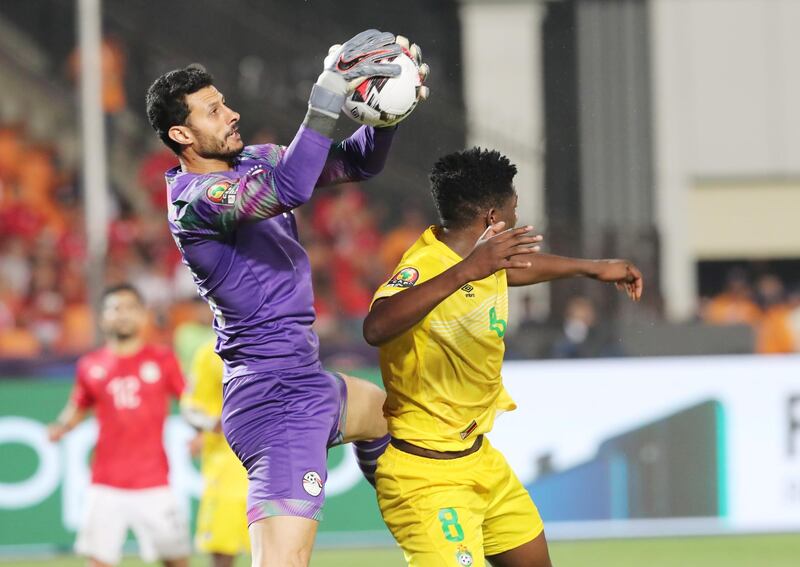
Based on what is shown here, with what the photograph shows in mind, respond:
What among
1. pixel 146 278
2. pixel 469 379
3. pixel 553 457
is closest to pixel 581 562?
pixel 553 457

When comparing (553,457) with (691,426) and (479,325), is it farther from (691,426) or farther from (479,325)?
(479,325)

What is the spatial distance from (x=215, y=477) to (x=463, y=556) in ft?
9.90

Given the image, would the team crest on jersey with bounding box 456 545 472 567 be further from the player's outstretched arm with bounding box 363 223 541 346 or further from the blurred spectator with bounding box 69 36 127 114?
the blurred spectator with bounding box 69 36 127 114

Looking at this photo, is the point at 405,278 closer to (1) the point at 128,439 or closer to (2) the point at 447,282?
(2) the point at 447,282

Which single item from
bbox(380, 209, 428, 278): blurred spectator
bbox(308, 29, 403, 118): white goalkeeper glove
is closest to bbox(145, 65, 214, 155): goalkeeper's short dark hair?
bbox(308, 29, 403, 118): white goalkeeper glove

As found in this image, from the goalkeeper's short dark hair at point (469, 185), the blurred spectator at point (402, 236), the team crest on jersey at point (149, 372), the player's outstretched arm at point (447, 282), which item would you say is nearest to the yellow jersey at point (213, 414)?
the team crest on jersey at point (149, 372)

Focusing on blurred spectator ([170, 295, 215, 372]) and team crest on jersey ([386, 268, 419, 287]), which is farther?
blurred spectator ([170, 295, 215, 372])

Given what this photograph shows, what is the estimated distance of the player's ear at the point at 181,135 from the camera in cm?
489

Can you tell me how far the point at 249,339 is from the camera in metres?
4.92

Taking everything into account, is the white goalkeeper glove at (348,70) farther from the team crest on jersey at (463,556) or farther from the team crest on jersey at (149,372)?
the team crest on jersey at (149,372)

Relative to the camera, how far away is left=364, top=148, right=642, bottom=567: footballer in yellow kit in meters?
4.80

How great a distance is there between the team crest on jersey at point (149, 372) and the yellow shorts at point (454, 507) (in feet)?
10.0

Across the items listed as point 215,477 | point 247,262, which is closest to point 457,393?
point 247,262

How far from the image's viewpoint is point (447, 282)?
14.9 feet
